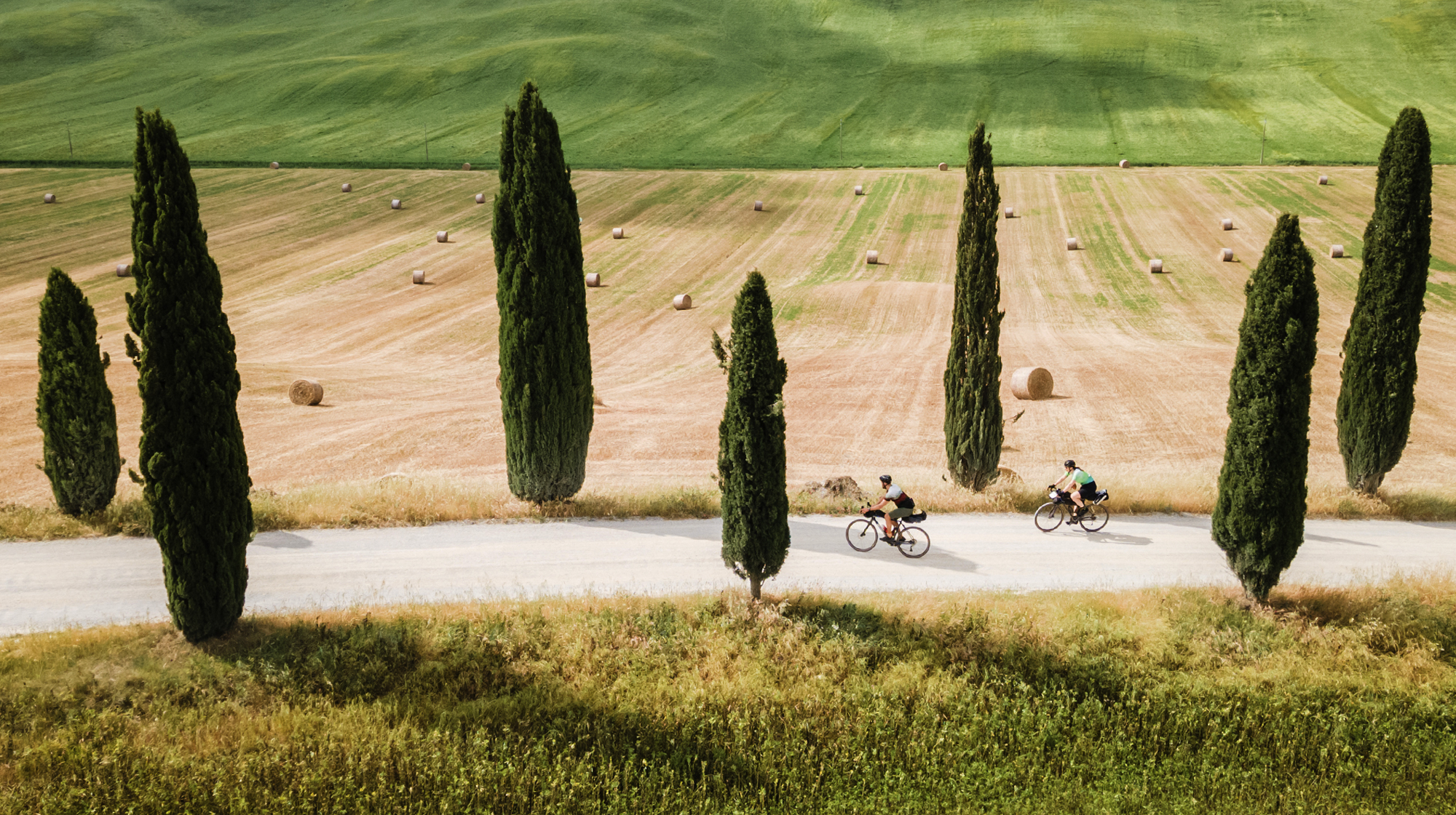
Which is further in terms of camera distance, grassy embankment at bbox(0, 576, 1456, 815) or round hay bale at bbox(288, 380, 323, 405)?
round hay bale at bbox(288, 380, 323, 405)

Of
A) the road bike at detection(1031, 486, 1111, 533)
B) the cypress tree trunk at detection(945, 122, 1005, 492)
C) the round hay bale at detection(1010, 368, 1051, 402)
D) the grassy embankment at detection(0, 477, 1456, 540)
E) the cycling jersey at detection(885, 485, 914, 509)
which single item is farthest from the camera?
the round hay bale at detection(1010, 368, 1051, 402)

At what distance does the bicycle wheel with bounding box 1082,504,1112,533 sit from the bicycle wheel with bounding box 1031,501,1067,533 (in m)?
0.46

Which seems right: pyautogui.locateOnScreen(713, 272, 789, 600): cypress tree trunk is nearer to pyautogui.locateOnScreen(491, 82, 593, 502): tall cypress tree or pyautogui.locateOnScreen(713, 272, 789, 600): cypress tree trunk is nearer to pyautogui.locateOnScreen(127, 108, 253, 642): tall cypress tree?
pyautogui.locateOnScreen(491, 82, 593, 502): tall cypress tree

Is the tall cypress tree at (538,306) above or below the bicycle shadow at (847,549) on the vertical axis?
above

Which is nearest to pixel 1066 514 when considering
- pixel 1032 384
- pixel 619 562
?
pixel 619 562

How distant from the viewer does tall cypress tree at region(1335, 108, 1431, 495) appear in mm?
19688

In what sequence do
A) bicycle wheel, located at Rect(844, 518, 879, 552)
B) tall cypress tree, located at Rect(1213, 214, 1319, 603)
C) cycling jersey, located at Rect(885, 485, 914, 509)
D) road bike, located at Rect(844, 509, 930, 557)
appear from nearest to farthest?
1. tall cypress tree, located at Rect(1213, 214, 1319, 603)
2. cycling jersey, located at Rect(885, 485, 914, 509)
3. road bike, located at Rect(844, 509, 930, 557)
4. bicycle wheel, located at Rect(844, 518, 879, 552)

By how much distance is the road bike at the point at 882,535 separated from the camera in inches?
701

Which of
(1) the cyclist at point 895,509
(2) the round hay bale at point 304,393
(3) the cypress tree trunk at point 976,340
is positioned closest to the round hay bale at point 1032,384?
(3) the cypress tree trunk at point 976,340

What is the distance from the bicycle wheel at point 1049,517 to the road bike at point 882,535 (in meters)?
2.40

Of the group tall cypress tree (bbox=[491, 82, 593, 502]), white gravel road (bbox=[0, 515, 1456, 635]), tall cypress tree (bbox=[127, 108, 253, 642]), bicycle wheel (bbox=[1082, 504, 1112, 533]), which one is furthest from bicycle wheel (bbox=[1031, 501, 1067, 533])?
tall cypress tree (bbox=[127, 108, 253, 642])

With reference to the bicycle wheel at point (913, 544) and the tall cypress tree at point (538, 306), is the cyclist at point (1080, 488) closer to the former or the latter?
the bicycle wheel at point (913, 544)

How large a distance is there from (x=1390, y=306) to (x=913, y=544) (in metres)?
11.1

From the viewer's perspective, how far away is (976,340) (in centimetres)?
2100
